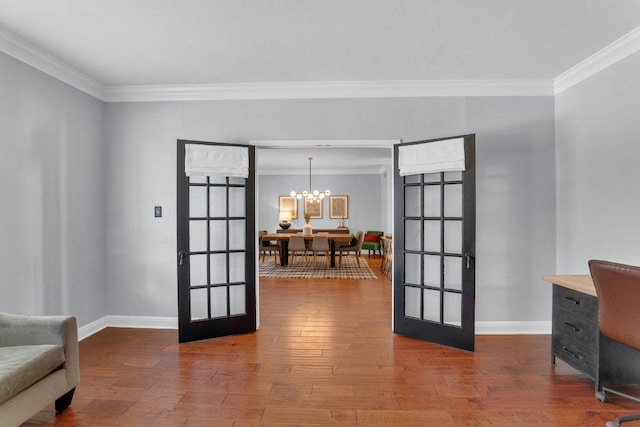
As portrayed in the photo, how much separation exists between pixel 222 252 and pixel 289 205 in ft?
22.4

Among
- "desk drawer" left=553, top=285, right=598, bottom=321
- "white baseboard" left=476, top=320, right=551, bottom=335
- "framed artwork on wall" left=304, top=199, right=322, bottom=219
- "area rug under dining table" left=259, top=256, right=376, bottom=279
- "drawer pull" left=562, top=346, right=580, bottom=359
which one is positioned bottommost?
"area rug under dining table" left=259, top=256, right=376, bottom=279

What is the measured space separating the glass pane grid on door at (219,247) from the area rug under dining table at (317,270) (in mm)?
2949

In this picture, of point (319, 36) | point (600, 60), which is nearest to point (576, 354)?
point (600, 60)

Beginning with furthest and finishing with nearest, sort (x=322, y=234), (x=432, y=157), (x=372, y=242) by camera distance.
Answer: (x=372, y=242)
(x=322, y=234)
(x=432, y=157)

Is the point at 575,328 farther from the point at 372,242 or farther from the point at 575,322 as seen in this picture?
the point at 372,242

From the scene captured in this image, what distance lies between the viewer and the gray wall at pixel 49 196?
97.9 inches

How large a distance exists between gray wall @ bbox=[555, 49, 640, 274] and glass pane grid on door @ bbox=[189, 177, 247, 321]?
10.7ft

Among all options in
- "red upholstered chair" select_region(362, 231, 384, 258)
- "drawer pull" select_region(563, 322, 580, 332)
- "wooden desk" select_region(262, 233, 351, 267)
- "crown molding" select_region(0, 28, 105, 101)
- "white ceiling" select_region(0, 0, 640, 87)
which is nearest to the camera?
"white ceiling" select_region(0, 0, 640, 87)

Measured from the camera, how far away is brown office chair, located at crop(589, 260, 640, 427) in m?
1.70

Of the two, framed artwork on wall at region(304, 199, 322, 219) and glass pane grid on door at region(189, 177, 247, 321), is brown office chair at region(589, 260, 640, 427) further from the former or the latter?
framed artwork on wall at region(304, 199, 322, 219)

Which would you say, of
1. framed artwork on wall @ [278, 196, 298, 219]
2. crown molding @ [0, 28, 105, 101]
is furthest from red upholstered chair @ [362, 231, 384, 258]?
crown molding @ [0, 28, 105, 101]

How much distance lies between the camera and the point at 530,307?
332cm

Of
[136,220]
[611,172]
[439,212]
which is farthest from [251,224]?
[611,172]

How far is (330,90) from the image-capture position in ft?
11.0
